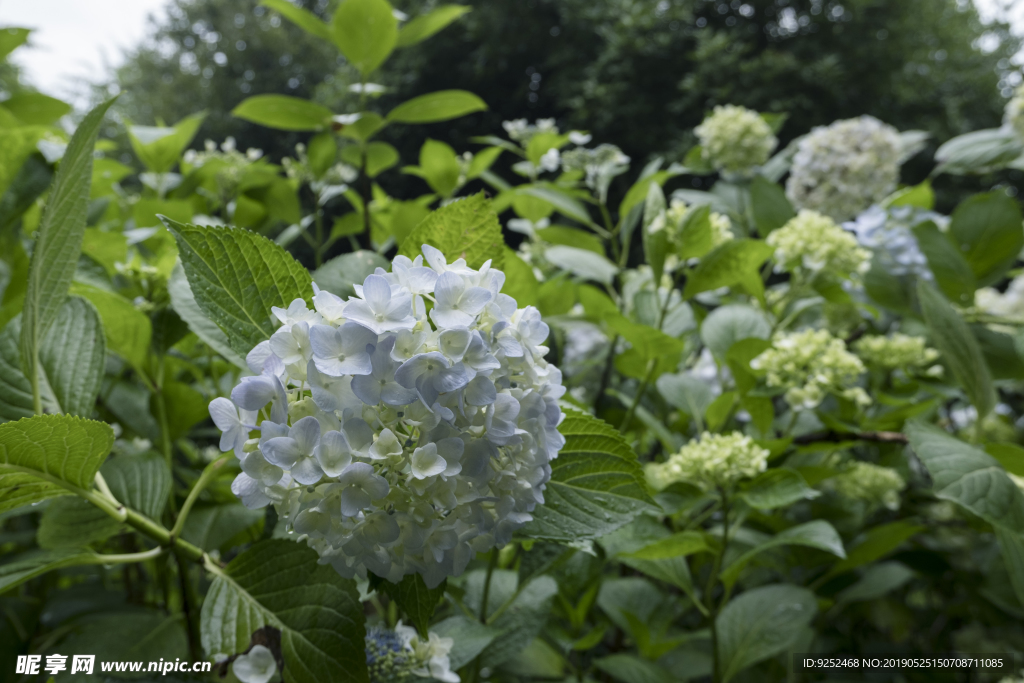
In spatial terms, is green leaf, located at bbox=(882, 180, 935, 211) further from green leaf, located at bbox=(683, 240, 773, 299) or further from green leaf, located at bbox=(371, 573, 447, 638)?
green leaf, located at bbox=(371, 573, 447, 638)

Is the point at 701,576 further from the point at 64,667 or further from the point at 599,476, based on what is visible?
the point at 64,667

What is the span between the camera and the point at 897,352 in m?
0.78

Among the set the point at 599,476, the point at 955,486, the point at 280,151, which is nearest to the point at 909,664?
the point at 955,486

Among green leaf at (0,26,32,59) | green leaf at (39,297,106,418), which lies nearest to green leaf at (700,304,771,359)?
green leaf at (39,297,106,418)

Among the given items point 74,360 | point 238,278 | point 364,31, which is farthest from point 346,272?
point 364,31

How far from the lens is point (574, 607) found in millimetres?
706

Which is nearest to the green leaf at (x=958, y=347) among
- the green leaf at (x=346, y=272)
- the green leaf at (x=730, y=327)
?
the green leaf at (x=730, y=327)

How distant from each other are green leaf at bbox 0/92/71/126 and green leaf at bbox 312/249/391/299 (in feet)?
2.51

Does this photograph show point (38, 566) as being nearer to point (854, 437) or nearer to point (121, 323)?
point (121, 323)

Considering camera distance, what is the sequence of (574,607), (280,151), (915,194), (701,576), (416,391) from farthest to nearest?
(280,151), (915,194), (701,576), (574,607), (416,391)

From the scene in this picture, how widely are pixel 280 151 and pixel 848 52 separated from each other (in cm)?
757

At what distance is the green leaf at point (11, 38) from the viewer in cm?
82

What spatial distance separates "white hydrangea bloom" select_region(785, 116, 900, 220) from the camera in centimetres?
115

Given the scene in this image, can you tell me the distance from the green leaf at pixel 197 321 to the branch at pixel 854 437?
60cm
